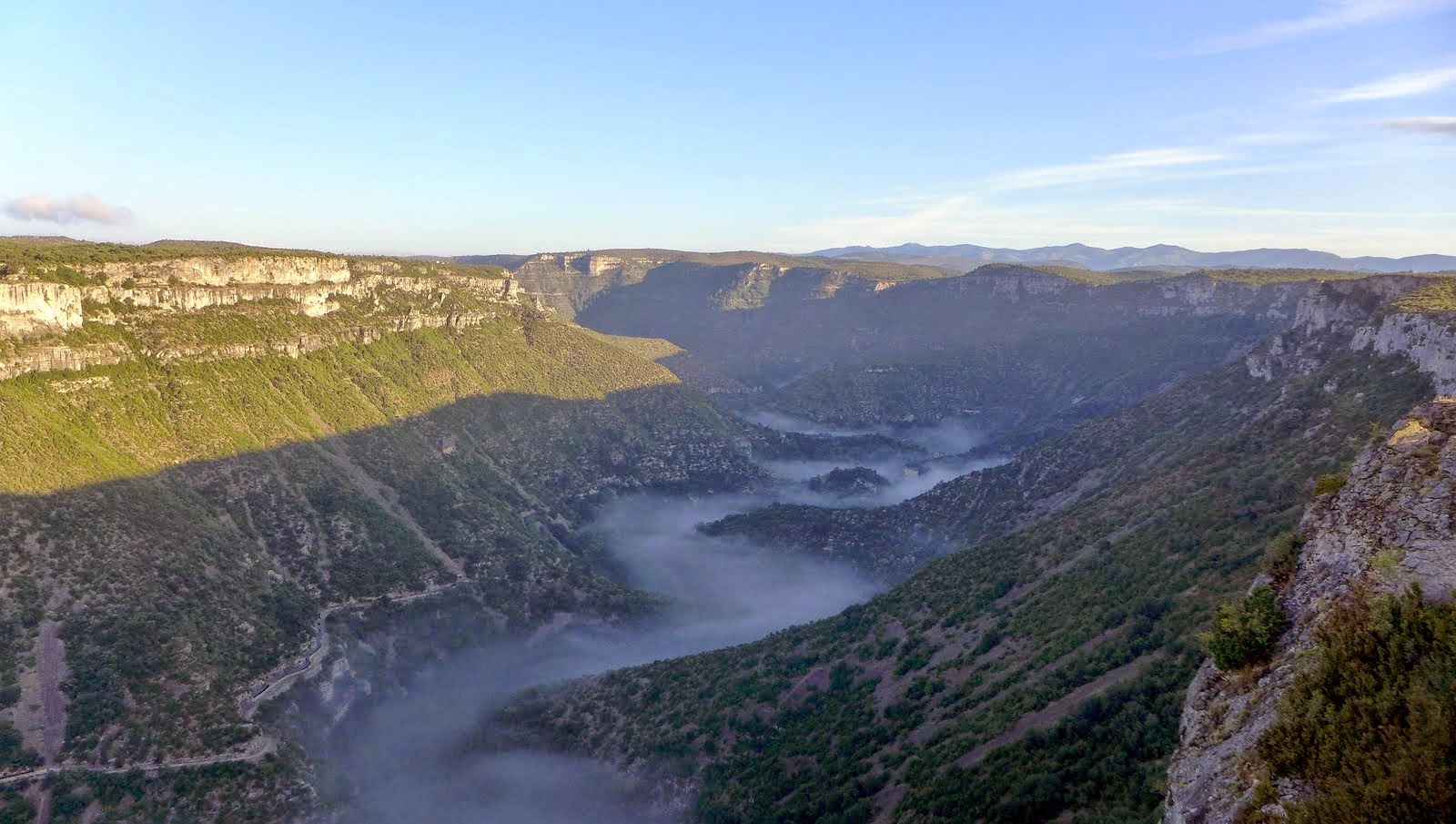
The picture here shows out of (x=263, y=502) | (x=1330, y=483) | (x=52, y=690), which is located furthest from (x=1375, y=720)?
(x=263, y=502)

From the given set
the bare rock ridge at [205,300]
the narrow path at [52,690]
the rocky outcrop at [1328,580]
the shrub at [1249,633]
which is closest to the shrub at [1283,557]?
the rocky outcrop at [1328,580]

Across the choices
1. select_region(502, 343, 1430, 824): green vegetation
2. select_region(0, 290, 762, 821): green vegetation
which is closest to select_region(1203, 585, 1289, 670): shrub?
select_region(502, 343, 1430, 824): green vegetation

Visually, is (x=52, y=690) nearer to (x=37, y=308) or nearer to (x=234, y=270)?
(x=37, y=308)

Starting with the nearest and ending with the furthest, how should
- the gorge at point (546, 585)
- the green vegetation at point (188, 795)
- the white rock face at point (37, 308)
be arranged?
1. the gorge at point (546, 585)
2. the green vegetation at point (188, 795)
3. the white rock face at point (37, 308)

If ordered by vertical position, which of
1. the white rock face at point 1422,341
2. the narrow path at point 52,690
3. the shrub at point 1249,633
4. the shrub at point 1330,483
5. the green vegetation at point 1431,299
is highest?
the green vegetation at point 1431,299

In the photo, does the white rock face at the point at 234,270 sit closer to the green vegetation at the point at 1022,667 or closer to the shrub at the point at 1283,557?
the green vegetation at the point at 1022,667

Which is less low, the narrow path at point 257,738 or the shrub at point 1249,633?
the shrub at point 1249,633

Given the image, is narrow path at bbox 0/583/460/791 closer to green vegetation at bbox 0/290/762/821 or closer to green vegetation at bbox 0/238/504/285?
green vegetation at bbox 0/290/762/821
